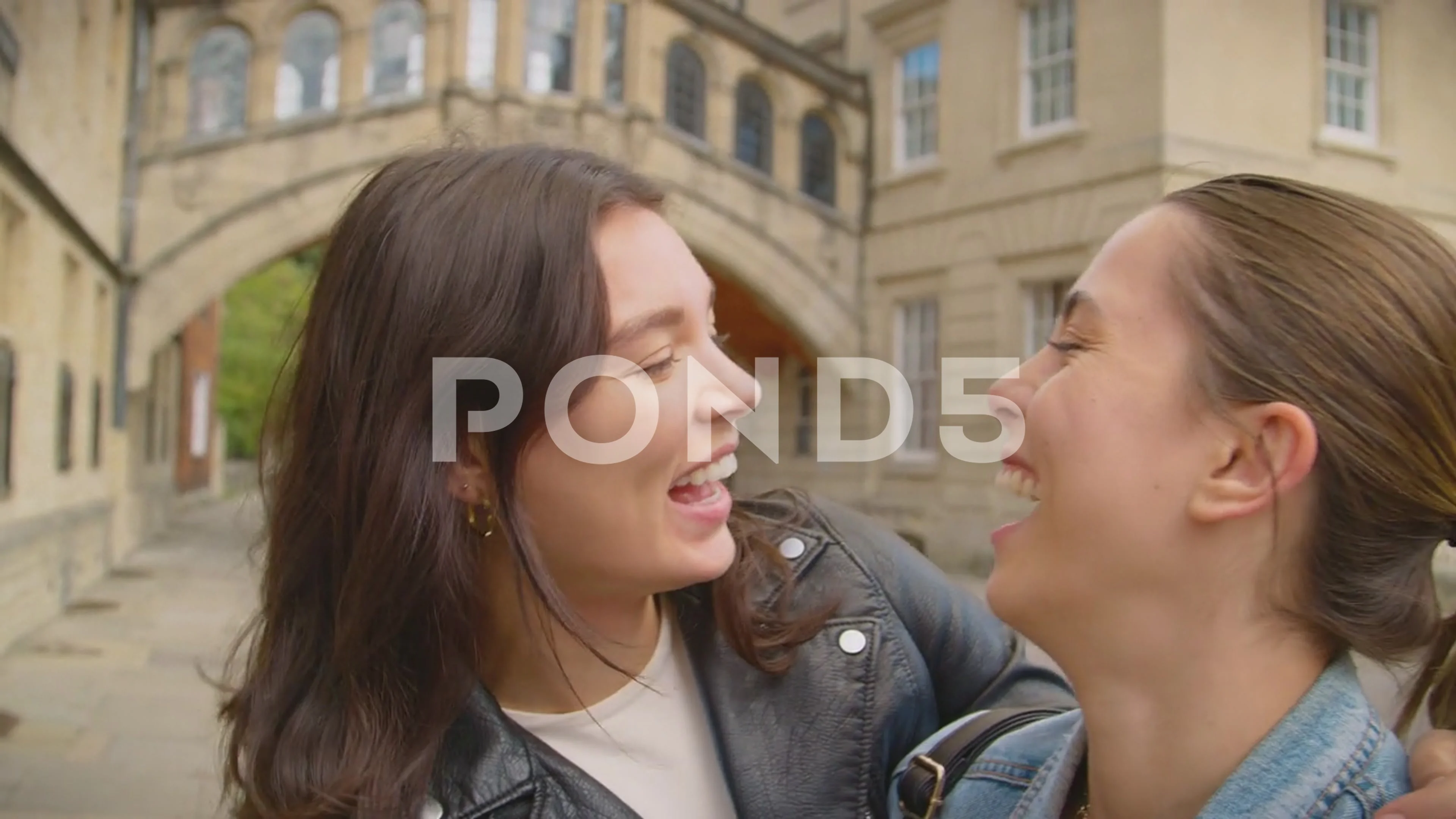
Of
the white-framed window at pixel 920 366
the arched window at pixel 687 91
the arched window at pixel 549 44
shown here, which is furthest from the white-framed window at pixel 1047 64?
the arched window at pixel 549 44

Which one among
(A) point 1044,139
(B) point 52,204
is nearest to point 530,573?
(B) point 52,204

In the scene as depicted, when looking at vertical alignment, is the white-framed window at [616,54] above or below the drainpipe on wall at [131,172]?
above

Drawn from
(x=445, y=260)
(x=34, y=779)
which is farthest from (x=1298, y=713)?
(x=34, y=779)

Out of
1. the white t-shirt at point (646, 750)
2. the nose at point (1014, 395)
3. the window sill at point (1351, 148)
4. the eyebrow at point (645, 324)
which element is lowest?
the white t-shirt at point (646, 750)

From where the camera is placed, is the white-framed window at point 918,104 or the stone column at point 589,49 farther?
the white-framed window at point 918,104

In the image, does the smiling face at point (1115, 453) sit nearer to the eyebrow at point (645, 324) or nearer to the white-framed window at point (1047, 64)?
the eyebrow at point (645, 324)

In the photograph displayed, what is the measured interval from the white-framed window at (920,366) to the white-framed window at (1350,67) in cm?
542

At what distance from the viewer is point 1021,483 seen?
1.35 metres

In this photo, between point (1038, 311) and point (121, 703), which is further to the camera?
point (1038, 311)

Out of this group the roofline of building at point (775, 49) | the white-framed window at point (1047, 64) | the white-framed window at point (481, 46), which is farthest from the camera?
the roofline of building at point (775, 49)

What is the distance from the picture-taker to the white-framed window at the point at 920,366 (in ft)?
45.9

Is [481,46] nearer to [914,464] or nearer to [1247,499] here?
[914,464]

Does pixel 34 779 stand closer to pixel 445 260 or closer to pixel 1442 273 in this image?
pixel 445 260

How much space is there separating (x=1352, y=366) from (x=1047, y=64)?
1199 centimetres
